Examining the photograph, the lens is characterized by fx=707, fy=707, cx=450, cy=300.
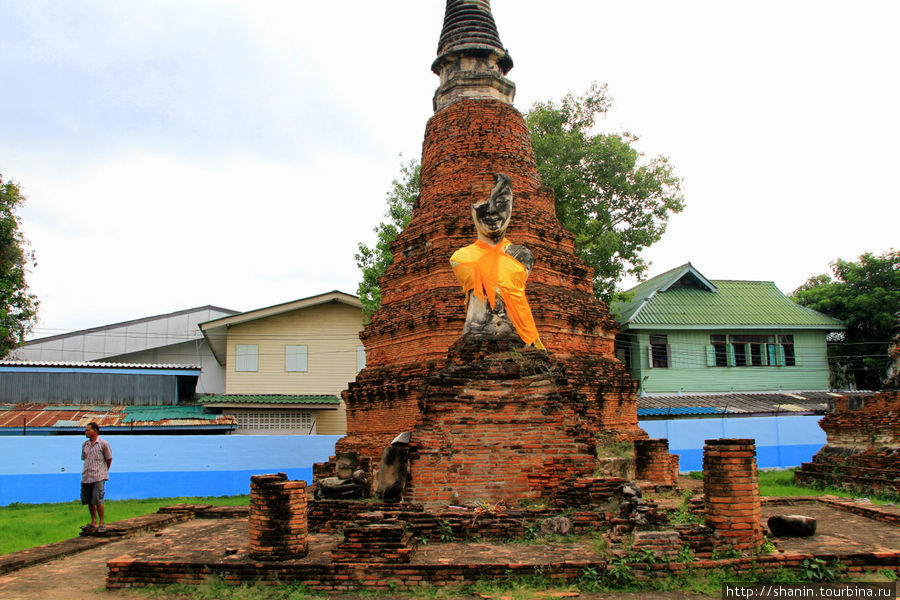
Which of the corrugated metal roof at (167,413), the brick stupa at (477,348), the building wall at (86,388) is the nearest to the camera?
the brick stupa at (477,348)

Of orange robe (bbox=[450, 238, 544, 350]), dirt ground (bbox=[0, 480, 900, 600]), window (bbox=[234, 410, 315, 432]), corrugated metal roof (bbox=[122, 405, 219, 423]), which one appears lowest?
dirt ground (bbox=[0, 480, 900, 600])

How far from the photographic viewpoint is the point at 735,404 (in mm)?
23531

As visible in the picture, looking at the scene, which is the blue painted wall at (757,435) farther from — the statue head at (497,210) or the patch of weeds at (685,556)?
the patch of weeds at (685,556)

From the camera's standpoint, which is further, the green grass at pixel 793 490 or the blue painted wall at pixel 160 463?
the blue painted wall at pixel 160 463

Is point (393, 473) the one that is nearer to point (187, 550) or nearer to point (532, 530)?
point (532, 530)

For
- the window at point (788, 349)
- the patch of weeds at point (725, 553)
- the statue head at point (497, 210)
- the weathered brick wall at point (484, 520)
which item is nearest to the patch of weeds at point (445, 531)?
the weathered brick wall at point (484, 520)

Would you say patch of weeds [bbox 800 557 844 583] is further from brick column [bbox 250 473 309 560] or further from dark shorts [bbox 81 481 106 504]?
dark shorts [bbox 81 481 106 504]

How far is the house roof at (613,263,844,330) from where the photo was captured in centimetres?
2595

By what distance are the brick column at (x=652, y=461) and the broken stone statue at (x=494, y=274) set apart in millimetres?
3545

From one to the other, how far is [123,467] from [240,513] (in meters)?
7.04

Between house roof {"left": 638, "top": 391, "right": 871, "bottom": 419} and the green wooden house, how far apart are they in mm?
682

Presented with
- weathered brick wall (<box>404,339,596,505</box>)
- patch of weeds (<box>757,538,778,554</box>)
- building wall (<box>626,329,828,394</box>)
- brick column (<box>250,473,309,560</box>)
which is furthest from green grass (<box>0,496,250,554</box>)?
building wall (<box>626,329,828,394</box>)

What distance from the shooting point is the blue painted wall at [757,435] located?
19828mm

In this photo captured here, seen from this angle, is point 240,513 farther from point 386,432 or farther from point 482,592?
point 482,592
